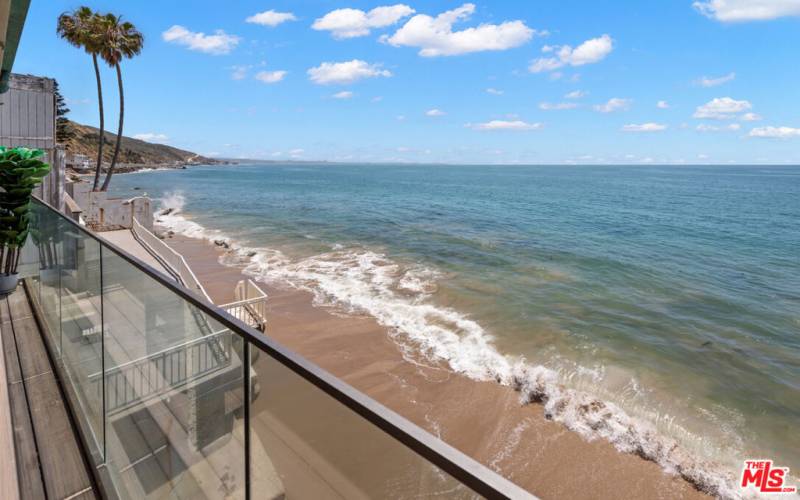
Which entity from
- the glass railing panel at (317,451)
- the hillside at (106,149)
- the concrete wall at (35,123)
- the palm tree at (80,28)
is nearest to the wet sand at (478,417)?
the concrete wall at (35,123)

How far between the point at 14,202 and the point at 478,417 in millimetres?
7511

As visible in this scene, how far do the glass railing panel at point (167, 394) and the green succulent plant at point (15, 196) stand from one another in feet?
11.7

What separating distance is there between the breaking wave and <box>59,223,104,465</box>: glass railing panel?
24.2ft

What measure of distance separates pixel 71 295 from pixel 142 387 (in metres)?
1.68

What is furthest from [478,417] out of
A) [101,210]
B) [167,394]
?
[101,210]

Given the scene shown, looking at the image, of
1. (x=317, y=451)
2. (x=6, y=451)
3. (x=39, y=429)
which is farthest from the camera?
(x=39, y=429)

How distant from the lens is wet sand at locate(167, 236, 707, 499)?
6.77 m

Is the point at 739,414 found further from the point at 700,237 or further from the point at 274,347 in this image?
the point at 700,237

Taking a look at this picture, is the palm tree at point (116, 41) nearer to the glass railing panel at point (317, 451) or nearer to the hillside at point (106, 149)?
the glass railing panel at point (317, 451)

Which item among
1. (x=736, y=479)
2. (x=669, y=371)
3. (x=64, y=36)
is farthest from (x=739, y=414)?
(x=64, y=36)

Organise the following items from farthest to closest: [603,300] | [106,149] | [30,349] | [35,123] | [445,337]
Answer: [106,149] < [603,300] < [445,337] < [35,123] < [30,349]

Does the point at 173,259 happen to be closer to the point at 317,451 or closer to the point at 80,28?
the point at 317,451

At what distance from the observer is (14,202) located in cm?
515

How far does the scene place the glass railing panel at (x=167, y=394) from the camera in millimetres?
1575
